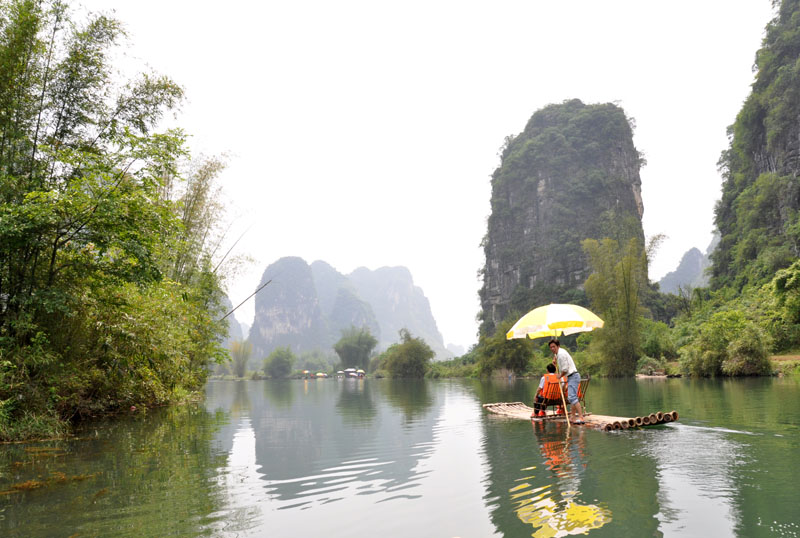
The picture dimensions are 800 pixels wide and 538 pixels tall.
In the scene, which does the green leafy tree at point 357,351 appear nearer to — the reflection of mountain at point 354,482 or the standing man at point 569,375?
the reflection of mountain at point 354,482

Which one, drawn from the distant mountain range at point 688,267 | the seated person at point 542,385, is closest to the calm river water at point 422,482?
the seated person at point 542,385

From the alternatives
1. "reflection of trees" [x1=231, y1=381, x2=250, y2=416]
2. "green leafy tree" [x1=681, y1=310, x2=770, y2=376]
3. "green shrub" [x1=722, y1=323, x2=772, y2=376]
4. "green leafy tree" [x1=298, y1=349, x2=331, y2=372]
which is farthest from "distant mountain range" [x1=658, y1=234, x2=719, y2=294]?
"reflection of trees" [x1=231, y1=381, x2=250, y2=416]

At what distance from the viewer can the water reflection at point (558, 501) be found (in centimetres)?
417

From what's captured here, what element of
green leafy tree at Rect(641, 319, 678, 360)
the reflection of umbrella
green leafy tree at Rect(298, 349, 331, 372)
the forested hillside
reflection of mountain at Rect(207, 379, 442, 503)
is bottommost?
green leafy tree at Rect(298, 349, 331, 372)

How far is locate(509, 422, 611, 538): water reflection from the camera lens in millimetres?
4168

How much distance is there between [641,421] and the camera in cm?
896

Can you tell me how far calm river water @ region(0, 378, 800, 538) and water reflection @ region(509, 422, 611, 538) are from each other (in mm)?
24

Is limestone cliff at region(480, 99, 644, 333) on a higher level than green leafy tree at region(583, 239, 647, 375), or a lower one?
higher

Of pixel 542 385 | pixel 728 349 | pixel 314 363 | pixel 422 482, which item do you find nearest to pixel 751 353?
pixel 728 349

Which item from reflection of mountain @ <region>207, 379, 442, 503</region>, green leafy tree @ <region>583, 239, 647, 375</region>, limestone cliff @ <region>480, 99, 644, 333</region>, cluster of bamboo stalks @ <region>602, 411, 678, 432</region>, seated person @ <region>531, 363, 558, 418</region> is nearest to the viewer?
reflection of mountain @ <region>207, 379, 442, 503</region>

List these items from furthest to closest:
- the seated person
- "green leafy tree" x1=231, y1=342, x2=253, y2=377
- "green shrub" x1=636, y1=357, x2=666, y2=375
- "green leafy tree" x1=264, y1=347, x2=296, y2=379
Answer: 1. "green leafy tree" x1=264, y1=347, x2=296, y2=379
2. "green leafy tree" x1=231, y1=342, x2=253, y2=377
3. "green shrub" x1=636, y1=357, x2=666, y2=375
4. the seated person

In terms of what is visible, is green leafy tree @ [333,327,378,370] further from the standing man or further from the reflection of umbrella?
the standing man

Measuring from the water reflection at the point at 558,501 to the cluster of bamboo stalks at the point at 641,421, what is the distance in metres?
1.65

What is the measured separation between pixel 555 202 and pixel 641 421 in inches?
3469
